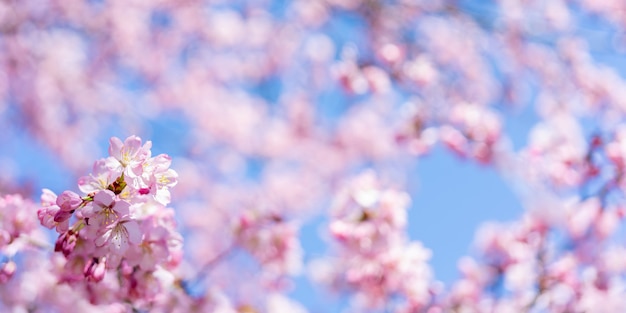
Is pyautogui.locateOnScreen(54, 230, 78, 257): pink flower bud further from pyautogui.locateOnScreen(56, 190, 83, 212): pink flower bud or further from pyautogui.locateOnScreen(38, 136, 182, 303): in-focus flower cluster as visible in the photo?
pyautogui.locateOnScreen(56, 190, 83, 212): pink flower bud

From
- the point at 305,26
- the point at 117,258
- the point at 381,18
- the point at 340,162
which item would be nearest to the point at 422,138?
the point at 381,18

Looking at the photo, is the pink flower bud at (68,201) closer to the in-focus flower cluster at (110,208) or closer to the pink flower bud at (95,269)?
the in-focus flower cluster at (110,208)

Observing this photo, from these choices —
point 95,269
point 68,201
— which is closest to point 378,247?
point 95,269

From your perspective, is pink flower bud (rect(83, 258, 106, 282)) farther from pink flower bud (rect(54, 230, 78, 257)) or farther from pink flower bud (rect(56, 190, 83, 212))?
pink flower bud (rect(56, 190, 83, 212))

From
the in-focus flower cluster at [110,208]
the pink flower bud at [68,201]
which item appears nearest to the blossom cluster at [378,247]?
the in-focus flower cluster at [110,208]

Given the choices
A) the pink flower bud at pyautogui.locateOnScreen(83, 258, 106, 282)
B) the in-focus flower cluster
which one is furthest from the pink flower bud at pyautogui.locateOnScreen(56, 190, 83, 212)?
the pink flower bud at pyautogui.locateOnScreen(83, 258, 106, 282)

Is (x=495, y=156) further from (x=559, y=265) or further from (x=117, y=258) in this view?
(x=117, y=258)

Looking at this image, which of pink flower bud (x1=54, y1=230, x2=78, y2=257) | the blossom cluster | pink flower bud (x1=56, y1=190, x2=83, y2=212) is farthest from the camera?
the blossom cluster

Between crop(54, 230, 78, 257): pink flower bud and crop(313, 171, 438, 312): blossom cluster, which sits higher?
crop(313, 171, 438, 312): blossom cluster

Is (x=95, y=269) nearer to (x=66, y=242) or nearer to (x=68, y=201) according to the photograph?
(x=66, y=242)

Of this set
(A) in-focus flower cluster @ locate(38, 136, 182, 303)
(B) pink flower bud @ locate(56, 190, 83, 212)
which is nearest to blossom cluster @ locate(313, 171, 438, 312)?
(A) in-focus flower cluster @ locate(38, 136, 182, 303)

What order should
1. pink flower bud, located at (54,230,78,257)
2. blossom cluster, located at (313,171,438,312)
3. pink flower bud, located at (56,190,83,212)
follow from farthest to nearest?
1. blossom cluster, located at (313,171,438,312)
2. pink flower bud, located at (54,230,78,257)
3. pink flower bud, located at (56,190,83,212)

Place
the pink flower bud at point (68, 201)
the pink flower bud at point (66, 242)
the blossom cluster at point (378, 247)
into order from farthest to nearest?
the blossom cluster at point (378, 247) < the pink flower bud at point (66, 242) < the pink flower bud at point (68, 201)

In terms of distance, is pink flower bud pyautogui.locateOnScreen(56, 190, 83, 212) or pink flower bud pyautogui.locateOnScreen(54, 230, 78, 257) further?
pink flower bud pyautogui.locateOnScreen(54, 230, 78, 257)
